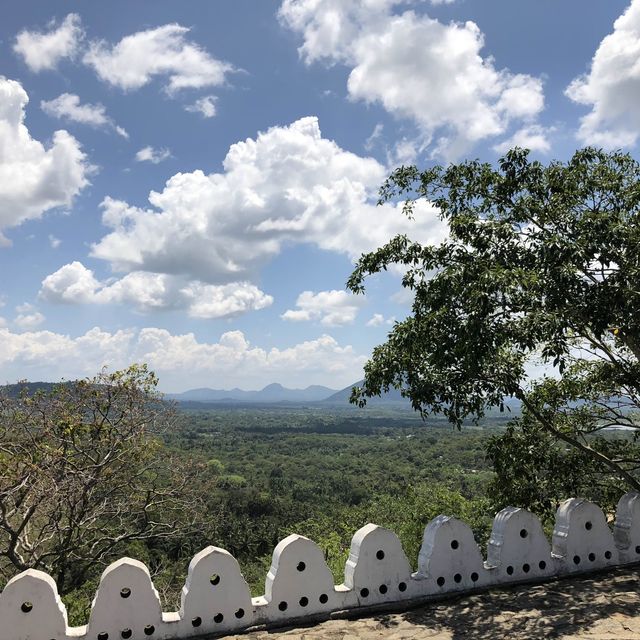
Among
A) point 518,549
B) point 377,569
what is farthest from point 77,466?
point 518,549

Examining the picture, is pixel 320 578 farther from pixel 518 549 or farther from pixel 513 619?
pixel 518 549

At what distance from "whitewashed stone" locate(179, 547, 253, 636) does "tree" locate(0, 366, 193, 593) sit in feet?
23.9

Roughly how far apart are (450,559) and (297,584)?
1855mm

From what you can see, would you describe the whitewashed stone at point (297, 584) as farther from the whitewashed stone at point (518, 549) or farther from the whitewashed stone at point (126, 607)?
the whitewashed stone at point (518, 549)

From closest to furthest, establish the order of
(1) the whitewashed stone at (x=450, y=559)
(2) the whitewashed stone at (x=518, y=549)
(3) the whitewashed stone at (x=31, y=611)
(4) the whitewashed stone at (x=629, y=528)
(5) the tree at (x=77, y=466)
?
(3) the whitewashed stone at (x=31, y=611) → (1) the whitewashed stone at (x=450, y=559) → (2) the whitewashed stone at (x=518, y=549) → (4) the whitewashed stone at (x=629, y=528) → (5) the tree at (x=77, y=466)

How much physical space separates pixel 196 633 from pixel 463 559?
3053 millimetres

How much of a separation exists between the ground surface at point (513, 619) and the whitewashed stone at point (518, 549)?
0.61ft

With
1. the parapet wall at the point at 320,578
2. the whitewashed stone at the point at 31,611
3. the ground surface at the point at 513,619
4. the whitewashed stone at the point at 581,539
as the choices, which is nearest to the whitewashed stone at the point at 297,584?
the parapet wall at the point at 320,578

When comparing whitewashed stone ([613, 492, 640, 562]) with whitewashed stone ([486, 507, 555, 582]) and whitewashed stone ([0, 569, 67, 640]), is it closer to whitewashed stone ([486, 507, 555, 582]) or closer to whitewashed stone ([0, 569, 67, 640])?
whitewashed stone ([486, 507, 555, 582])

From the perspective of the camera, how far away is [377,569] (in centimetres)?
552

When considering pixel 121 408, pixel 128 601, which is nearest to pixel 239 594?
pixel 128 601

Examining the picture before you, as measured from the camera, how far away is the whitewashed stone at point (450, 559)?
579 centimetres

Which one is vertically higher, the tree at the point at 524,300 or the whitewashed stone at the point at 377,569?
the tree at the point at 524,300

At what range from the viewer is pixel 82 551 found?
1583 centimetres
